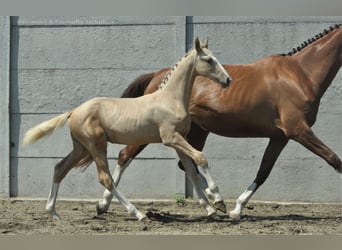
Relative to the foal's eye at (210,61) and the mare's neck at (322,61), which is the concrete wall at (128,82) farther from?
the foal's eye at (210,61)

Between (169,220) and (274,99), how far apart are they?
1658 millimetres

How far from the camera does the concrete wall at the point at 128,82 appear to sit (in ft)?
27.7

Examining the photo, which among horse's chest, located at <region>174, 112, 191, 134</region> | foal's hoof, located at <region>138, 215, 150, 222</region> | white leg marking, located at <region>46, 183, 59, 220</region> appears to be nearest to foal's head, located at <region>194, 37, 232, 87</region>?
horse's chest, located at <region>174, 112, 191, 134</region>

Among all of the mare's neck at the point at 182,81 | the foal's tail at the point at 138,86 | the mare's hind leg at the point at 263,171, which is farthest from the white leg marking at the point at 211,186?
the foal's tail at the point at 138,86

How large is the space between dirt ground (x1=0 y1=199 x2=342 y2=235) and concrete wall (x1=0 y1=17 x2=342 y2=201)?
10.8 inches

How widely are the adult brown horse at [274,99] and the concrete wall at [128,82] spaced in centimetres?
112

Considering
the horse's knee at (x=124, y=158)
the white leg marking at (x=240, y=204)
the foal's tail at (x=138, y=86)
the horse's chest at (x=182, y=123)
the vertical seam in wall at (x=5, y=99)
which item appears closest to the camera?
the horse's chest at (x=182, y=123)

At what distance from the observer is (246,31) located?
8.51 metres

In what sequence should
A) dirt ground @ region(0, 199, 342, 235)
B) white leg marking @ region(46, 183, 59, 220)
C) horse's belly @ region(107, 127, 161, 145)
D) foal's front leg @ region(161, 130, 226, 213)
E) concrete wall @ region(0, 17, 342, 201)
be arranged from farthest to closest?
concrete wall @ region(0, 17, 342, 201) < white leg marking @ region(46, 183, 59, 220) < horse's belly @ region(107, 127, 161, 145) < foal's front leg @ region(161, 130, 226, 213) < dirt ground @ region(0, 199, 342, 235)

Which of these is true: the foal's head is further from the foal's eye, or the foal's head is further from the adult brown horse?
the adult brown horse

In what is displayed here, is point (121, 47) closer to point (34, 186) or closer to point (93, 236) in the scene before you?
point (34, 186)

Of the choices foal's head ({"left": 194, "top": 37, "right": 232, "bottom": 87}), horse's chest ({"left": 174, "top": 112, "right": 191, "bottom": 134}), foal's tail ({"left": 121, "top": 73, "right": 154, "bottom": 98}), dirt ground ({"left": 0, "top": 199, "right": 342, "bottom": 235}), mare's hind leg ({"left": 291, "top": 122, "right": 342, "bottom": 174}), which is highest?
foal's head ({"left": 194, "top": 37, "right": 232, "bottom": 87})

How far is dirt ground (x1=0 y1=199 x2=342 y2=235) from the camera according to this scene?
20.1ft

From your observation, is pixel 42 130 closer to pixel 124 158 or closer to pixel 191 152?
pixel 124 158
